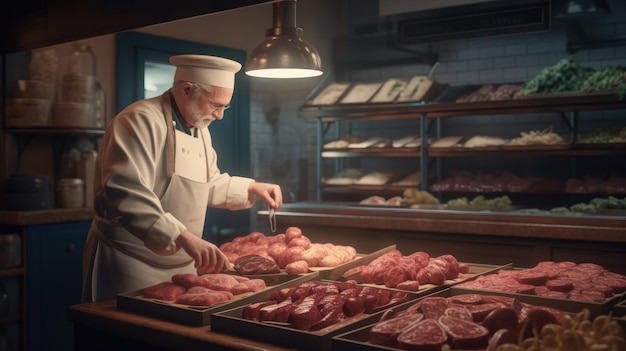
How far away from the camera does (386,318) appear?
2.14m

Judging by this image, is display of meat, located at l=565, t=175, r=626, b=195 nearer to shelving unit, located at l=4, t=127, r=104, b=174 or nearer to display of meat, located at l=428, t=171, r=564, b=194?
display of meat, located at l=428, t=171, r=564, b=194

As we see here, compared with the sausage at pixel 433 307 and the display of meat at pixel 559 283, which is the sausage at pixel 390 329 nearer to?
the sausage at pixel 433 307

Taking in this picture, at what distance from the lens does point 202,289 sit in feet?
8.15

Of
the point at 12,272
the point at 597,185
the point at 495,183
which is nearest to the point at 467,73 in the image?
the point at 495,183

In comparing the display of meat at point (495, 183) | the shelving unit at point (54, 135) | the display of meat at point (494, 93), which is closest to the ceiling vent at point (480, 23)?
the display of meat at point (494, 93)

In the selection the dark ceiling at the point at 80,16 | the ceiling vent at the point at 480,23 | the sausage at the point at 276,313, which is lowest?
the sausage at the point at 276,313

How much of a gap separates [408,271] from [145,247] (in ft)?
3.79

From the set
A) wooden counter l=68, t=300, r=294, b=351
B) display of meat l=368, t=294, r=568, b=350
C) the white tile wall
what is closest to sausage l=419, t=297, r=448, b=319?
display of meat l=368, t=294, r=568, b=350

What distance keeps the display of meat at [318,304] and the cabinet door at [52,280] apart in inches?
115

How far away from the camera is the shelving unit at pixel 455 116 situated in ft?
17.6

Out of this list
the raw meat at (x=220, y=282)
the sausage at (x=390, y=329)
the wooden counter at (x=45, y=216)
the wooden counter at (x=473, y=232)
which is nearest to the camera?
the sausage at (x=390, y=329)

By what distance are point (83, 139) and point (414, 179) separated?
9.84 ft

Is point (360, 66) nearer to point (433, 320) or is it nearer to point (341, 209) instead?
point (341, 209)

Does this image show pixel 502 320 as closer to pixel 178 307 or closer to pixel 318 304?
pixel 318 304
